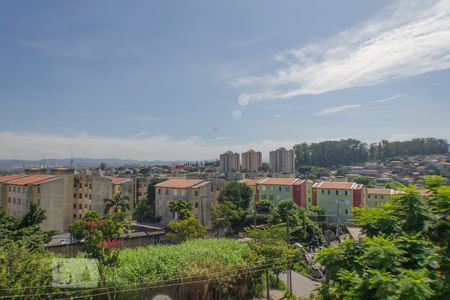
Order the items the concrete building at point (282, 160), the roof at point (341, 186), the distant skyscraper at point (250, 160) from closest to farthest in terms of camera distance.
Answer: the roof at point (341, 186), the concrete building at point (282, 160), the distant skyscraper at point (250, 160)

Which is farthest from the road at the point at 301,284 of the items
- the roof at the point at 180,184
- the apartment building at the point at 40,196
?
the apartment building at the point at 40,196

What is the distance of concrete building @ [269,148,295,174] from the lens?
117 meters

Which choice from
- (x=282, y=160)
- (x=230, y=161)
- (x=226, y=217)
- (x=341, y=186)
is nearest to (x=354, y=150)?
(x=282, y=160)

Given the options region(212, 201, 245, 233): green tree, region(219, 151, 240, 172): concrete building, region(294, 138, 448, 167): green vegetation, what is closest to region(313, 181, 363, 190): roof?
region(212, 201, 245, 233): green tree

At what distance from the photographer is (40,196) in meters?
39.3

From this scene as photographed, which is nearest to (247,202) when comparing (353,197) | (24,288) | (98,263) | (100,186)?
(353,197)

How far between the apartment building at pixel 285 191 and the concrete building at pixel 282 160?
213 feet

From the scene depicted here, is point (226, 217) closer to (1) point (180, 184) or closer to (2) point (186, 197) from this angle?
(2) point (186, 197)

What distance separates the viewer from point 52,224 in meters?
40.1

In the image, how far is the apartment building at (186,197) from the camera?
141 ft

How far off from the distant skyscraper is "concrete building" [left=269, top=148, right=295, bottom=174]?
5934 millimetres

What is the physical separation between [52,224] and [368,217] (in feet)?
138

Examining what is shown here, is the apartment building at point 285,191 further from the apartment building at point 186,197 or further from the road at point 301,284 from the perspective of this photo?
the road at point 301,284

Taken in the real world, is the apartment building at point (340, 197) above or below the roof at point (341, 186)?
below
